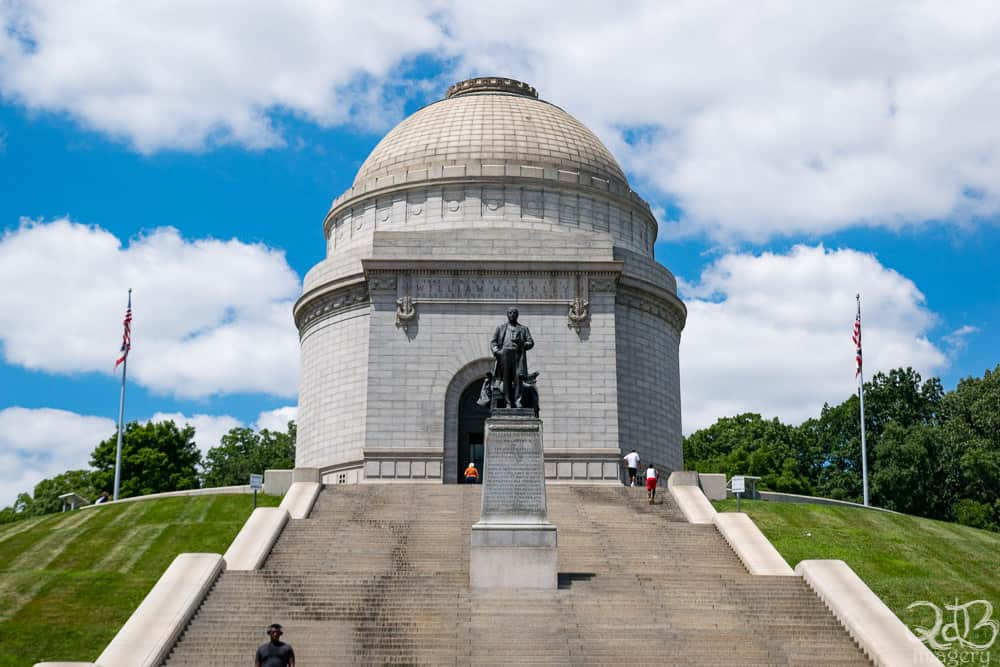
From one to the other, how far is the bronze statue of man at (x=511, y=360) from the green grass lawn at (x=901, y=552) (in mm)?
7850

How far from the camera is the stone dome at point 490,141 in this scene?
48906 millimetres

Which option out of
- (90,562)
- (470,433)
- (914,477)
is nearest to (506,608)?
(90,562)

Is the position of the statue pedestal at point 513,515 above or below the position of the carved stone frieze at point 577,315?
below

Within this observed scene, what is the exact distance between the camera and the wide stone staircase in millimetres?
20031

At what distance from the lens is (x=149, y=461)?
6969 cm

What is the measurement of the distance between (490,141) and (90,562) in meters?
26.2

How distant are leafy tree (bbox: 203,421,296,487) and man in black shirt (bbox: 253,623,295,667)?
6404 cm

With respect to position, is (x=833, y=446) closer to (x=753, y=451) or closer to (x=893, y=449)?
(x=753, y=451)

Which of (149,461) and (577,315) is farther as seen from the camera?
(149,461)

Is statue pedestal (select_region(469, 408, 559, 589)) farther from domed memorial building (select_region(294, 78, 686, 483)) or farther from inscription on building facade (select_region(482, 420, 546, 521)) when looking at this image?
domed memorial building (select_region(294, 78, 686, 483))

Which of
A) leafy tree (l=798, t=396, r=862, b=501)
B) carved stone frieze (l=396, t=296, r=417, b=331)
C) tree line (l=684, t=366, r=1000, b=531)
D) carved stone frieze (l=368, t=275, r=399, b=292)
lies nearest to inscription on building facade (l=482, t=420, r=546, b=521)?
carved stone frieze (l=396, t=296, r=417, b=331)

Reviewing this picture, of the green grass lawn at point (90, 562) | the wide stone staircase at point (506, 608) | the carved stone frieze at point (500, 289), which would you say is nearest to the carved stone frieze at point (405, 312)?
the carved stone frieze at point (500, 289)

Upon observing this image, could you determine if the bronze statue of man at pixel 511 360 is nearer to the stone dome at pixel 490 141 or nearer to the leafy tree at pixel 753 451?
the stone dome at pixel 490 141

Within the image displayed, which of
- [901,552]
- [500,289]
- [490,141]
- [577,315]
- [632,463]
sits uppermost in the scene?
[490,141]
